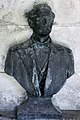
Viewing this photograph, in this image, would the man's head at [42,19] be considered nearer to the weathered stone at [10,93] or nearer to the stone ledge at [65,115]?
the weathered stone at [10,93]

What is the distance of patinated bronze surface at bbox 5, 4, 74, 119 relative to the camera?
2.12m

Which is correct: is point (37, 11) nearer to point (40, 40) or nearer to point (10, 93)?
point (40, 40)

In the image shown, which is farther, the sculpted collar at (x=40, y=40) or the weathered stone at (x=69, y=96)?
the weathered stone at (x=69, y=96)

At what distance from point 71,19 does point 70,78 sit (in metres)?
0.26

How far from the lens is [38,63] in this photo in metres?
2.13

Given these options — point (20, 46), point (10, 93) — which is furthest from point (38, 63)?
point (10, 93)

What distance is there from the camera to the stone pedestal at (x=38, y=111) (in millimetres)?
2123

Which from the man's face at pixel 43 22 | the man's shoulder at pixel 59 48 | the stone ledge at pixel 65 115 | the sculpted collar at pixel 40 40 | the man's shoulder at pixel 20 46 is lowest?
the stone ledge at pixel 65 115

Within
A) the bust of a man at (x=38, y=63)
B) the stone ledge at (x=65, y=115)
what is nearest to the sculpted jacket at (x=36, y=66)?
the bust of a man at (x=38, y=63)

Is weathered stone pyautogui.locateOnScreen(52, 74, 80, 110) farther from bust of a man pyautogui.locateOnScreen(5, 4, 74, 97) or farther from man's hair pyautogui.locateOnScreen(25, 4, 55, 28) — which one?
man's hair pyautogui.locateOnScreen(25, 4, 55, 28)

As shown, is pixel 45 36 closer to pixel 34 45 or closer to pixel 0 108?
pixel 34 45

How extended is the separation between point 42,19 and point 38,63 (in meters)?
0.19

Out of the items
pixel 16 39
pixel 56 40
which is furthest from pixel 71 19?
pixel 16 39

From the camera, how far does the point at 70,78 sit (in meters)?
2.24
